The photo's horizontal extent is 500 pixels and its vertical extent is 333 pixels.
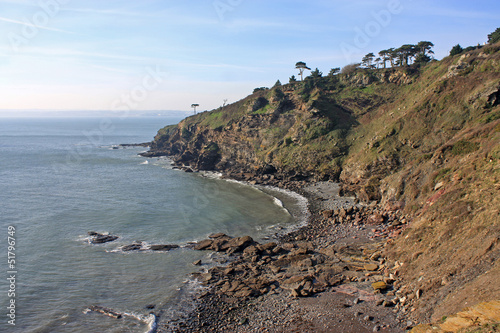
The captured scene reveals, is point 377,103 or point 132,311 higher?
point 377,103

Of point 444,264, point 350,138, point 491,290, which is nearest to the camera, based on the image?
point 491,290

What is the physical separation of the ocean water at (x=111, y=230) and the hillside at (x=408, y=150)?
41.2 ft

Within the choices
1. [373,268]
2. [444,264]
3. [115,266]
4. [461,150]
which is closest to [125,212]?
[115,266]

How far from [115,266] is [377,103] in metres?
72.9

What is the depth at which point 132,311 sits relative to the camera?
2714 centimetres

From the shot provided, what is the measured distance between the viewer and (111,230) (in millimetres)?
44781

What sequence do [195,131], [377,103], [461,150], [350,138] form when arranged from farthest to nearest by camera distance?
1. [195,131]
2. [377,103]
3. [350,138]
4. [461,150]

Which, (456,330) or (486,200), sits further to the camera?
(486,200)

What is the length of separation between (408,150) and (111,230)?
157 feet

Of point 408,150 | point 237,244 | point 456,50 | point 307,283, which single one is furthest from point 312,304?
point 456,50

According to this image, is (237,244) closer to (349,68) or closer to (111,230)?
(111,230)

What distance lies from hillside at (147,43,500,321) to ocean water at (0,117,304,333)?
41.2 ft

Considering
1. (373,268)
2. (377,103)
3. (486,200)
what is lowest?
(373,268)

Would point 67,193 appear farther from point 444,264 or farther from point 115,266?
point 444,264
